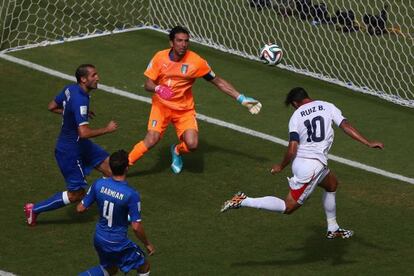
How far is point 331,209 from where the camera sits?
1480cm

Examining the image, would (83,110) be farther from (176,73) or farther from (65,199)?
(176,73)

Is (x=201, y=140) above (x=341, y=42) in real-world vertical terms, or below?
below

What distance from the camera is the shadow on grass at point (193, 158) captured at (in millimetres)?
17250

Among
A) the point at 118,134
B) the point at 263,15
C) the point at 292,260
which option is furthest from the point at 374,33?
the point at 292,260

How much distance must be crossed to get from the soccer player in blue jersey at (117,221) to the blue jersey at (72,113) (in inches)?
87.1

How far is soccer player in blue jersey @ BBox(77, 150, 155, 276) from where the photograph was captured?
1240 cm

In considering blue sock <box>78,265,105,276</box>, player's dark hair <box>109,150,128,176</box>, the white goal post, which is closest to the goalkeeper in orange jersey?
blue sock <box>78,265,105,276</box>

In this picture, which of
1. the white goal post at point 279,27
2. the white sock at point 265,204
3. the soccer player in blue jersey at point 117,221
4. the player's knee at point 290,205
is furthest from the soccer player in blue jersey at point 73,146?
the white goal post at point 279,27

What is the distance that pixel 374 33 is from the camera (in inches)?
873

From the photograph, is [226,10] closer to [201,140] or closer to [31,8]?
[31,8]

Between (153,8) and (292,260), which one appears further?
(153,8)

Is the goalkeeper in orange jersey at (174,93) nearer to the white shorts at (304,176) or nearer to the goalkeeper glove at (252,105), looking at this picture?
the goalkeeper glove at (252,105)

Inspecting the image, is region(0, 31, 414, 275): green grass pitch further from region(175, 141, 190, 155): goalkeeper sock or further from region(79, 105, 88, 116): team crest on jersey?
region(79, 105, 88, 116): team crest on jersey

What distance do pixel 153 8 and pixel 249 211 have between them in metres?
8.32
